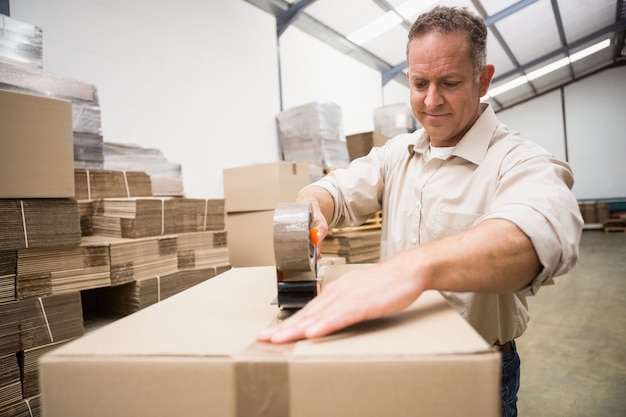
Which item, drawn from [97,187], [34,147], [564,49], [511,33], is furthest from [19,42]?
[564,49]

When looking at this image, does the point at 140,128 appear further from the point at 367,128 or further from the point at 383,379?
the point at 367,128

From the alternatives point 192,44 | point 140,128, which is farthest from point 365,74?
point 140,128

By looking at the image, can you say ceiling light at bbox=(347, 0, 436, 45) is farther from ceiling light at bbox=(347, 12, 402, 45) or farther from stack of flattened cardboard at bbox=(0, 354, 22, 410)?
stack of flattened cardboard at bbox=(0, 354, 22, 410)

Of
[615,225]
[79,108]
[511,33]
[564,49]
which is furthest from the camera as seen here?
[615,225]

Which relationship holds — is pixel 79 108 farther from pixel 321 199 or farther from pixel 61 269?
pixel 321 199

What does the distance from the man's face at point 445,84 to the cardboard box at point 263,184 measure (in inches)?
88.3

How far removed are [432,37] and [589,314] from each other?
14.2 ft

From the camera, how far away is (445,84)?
56.7 inches

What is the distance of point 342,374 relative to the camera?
0.56m

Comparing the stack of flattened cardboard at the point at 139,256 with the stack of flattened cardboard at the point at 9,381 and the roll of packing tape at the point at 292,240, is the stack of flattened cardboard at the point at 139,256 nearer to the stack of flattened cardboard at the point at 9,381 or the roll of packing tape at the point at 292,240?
the stack of flattened cardboard at the point at 9,381

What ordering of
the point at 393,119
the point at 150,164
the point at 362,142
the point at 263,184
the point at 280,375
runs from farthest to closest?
1. the point at 393,119
2. the point at 362,142
3. the point at 263,184
4. the point at 150,164
5. the point at 280,375

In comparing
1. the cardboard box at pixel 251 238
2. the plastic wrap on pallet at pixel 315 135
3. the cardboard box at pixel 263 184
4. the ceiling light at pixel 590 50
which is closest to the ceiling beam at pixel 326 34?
the plastic wrap on pallet at pixel 315 135

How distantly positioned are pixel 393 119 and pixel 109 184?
5.03 metres

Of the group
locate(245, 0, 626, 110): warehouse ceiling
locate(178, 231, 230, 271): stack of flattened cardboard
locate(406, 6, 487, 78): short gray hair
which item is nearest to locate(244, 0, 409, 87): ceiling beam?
locate(245, 0, 626, 110): warehouse ceiling
